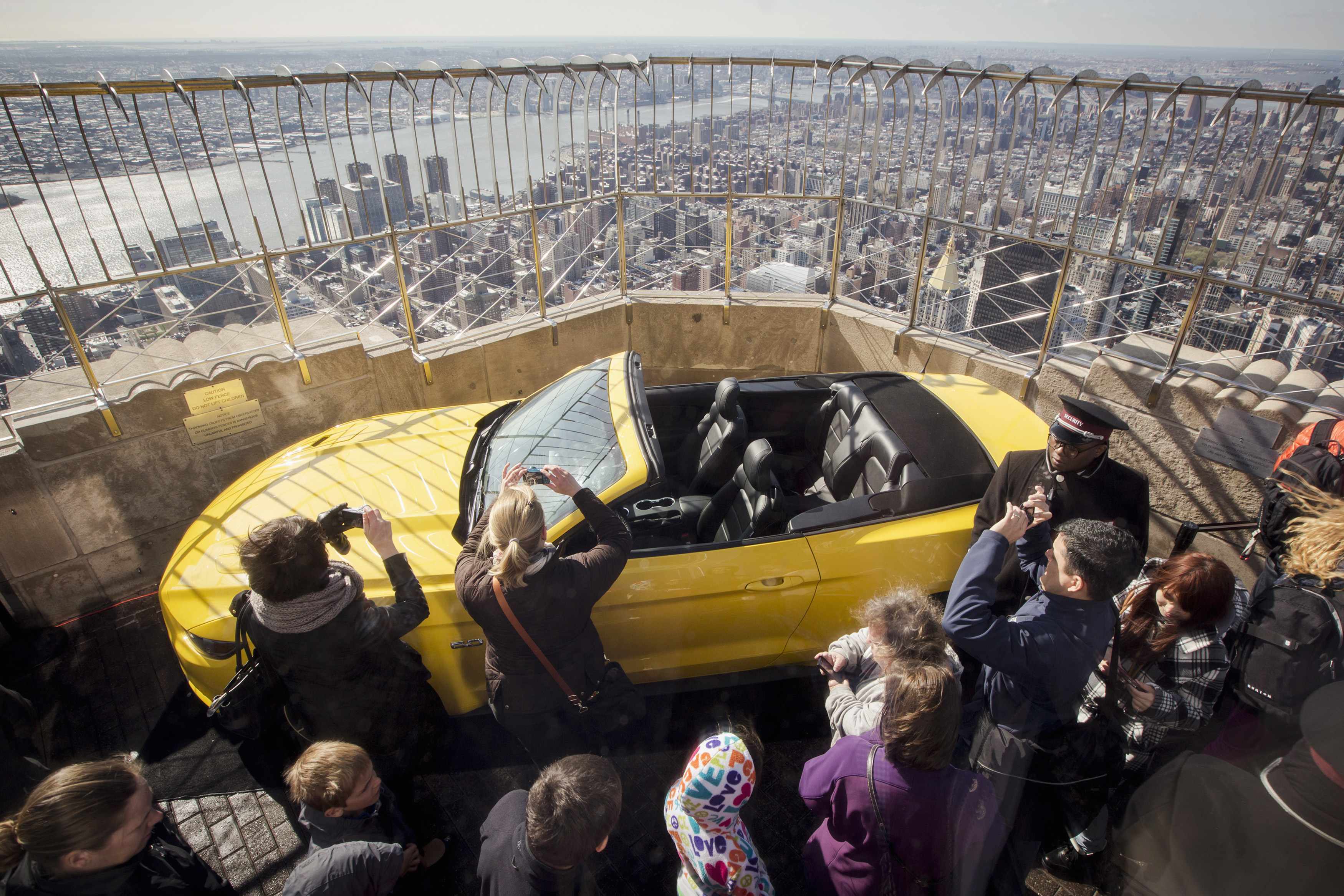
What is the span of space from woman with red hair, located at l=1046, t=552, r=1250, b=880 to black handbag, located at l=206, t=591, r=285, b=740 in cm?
311

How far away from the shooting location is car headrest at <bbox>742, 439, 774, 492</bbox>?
11.3ft

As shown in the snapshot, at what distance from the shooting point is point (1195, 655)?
2.38 m

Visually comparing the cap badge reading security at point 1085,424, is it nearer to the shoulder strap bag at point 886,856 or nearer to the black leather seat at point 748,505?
the black leather seat at point 748,505

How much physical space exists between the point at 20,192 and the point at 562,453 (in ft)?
11.9

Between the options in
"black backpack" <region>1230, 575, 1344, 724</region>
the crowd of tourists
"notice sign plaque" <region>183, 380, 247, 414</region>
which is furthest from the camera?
"notice sign plaque" <region>183, 380, 247, 414</region>

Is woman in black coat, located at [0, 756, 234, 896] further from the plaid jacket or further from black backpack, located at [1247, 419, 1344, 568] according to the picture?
black backpack, located at [1247, 419, 1344, 568]

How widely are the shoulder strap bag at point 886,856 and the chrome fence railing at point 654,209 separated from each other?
3.92 meters

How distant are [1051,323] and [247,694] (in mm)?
5598

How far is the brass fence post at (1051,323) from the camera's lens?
192 inches

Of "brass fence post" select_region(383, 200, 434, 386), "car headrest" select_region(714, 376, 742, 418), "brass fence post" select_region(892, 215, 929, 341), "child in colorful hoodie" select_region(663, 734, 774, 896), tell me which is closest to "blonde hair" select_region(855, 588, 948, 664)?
"child in colorful hoodie" select_region(663, 734, 774, 896)

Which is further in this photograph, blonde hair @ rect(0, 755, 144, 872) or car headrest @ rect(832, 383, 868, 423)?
car headrest @ rect(832, 383, 868, 423)

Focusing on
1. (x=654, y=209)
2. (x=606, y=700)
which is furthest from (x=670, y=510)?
(x=654, y=209)

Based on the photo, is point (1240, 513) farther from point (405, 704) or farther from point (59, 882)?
point (59, 882)

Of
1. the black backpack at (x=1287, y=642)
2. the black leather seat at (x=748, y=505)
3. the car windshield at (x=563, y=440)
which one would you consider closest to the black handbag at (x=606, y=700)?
the car windshield at (x=563, y=440)
